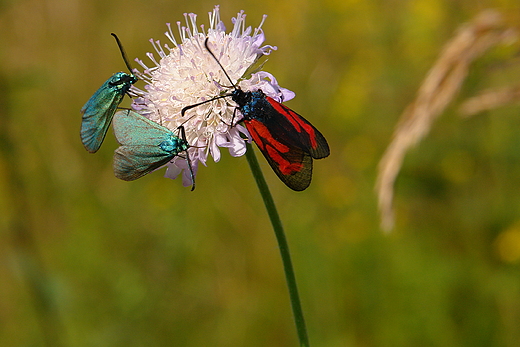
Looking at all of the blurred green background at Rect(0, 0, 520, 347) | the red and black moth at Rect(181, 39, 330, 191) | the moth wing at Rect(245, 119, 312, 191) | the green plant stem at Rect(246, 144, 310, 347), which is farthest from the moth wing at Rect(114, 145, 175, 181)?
the blurred green background at Rect(0, 0, 520, 347)

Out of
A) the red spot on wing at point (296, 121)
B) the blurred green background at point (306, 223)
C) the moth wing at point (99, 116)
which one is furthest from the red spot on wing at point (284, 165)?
the blurred green background at point (306, 223)

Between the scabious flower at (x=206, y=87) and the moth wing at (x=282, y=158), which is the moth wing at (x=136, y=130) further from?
the moth wing at (x=282, y=158)

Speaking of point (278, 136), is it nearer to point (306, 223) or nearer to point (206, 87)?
point (206, 87)

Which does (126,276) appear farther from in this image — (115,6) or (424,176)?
(115,6)

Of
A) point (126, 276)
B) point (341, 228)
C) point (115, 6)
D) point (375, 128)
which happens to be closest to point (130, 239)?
point (126, 276)

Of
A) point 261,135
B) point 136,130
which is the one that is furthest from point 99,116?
point 261,135

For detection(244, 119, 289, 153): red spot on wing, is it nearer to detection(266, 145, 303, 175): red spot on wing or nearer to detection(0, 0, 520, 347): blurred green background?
detection(266, 145, 303, 175): red spot on wing
